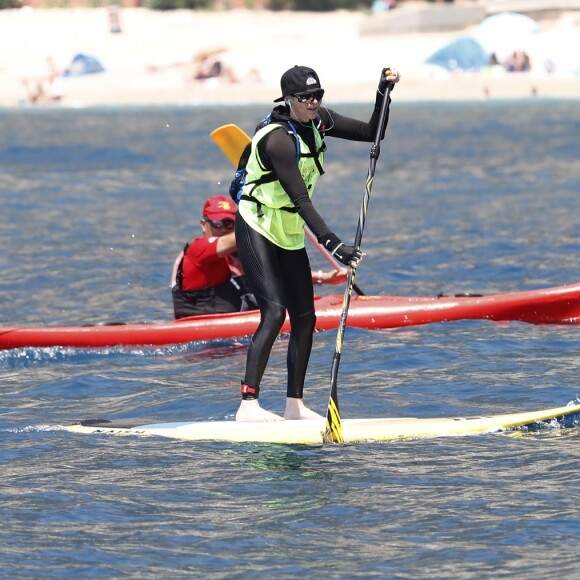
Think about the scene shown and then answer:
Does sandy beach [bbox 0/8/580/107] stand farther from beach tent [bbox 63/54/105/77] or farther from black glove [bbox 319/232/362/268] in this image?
black glove [bbox 319/232/362/268]

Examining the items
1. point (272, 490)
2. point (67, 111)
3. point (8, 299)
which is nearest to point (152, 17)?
point (67, 111)

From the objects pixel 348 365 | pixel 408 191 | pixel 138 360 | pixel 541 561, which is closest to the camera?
pixel 541 561

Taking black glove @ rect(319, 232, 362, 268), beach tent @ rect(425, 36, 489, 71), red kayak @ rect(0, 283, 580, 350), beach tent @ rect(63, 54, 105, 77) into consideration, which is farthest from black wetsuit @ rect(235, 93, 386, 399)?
beach tent @ rect(63, 54, 105, 77)

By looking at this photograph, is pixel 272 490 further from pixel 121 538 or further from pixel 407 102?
pixel 407 102

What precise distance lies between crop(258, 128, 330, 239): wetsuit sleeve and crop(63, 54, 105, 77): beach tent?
52581 mm

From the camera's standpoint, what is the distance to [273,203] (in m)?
7.30

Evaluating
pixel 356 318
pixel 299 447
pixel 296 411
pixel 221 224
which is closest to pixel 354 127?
pixel 296 411

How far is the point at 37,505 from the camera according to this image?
6.46 m

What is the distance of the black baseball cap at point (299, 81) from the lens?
7.13 m

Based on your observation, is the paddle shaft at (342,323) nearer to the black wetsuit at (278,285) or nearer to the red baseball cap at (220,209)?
the black wetsuit at (278,285)

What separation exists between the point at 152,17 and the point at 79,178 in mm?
41666

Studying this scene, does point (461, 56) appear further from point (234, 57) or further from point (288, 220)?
point (288, 220)

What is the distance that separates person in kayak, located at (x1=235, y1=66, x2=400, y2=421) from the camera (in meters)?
7.12

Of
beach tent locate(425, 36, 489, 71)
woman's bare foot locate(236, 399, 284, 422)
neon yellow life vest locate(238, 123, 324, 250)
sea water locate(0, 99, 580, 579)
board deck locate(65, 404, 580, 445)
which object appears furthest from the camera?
beach tent locate(425, 36, 489, 71)
